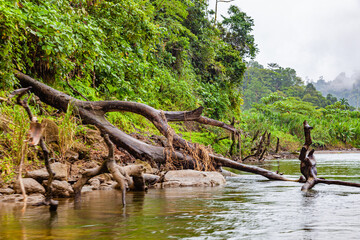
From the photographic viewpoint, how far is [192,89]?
14453 millimetres

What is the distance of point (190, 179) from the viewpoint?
5.91 m

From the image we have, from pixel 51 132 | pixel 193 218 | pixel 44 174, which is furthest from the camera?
pixel 51 132

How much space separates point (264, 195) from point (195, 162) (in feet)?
6.94

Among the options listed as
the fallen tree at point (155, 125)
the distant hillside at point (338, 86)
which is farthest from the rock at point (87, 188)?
the distant hillside at point (338, 86)

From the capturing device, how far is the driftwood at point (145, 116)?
617 centimetres

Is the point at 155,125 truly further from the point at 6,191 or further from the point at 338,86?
the point at 338,86

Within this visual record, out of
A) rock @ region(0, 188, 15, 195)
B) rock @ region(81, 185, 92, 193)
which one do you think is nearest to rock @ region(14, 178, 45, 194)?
rock @ region(0, 188, 15, 195)

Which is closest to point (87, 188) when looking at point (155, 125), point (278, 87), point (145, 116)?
point (155, 125)

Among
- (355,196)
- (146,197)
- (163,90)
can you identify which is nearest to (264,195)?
(355,196)

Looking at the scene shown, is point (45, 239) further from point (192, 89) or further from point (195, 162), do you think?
point (192, 89)

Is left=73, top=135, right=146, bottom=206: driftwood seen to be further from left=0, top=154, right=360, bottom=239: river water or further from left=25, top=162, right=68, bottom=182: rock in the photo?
left=25, top=162, right=68, bottom=182: rock

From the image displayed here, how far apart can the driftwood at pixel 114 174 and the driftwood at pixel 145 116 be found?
1.18m

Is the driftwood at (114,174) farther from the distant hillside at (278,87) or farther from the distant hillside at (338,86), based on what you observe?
the distant hillside at (338,86)

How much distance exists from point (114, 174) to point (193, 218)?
1071 mm
